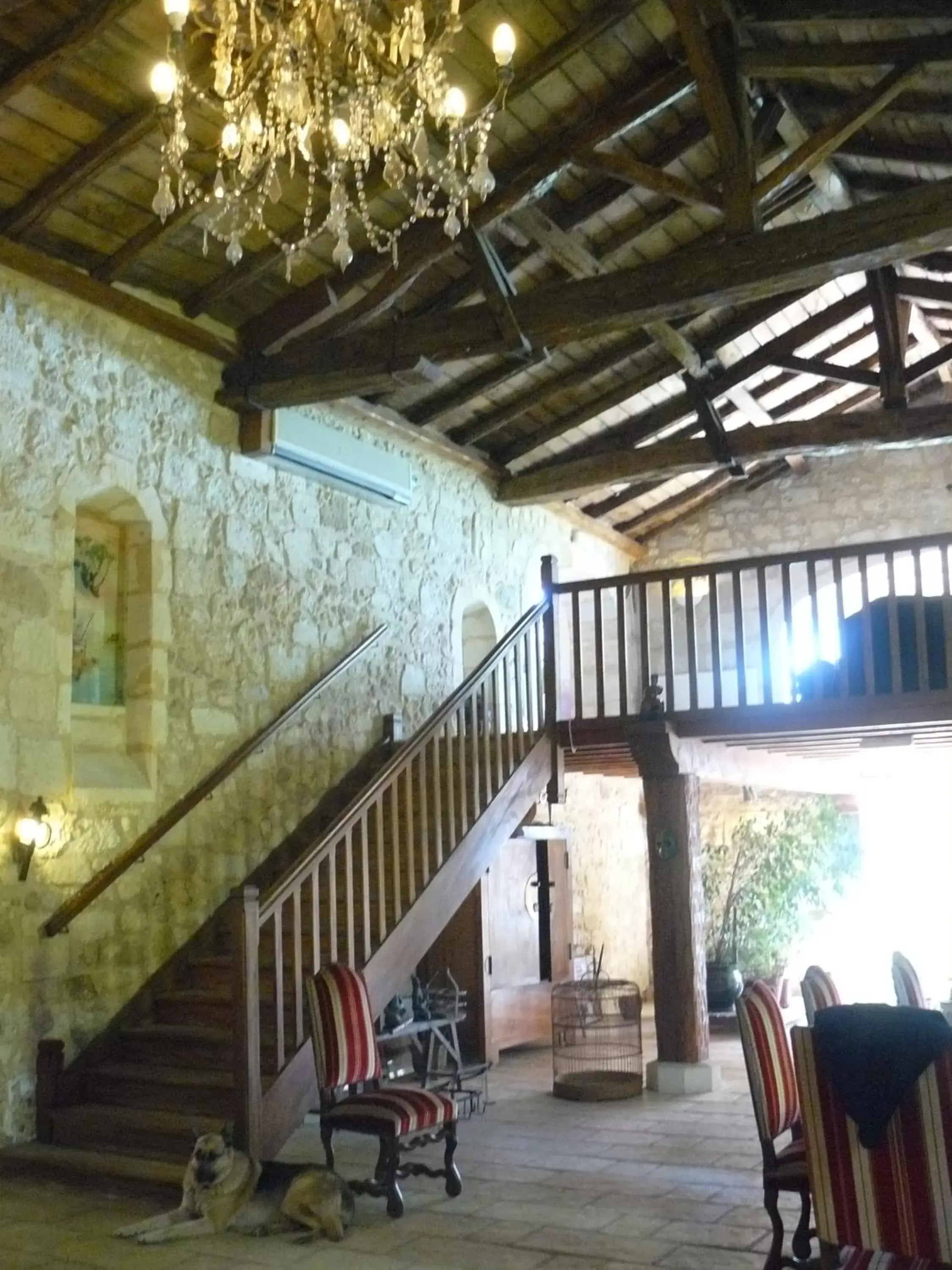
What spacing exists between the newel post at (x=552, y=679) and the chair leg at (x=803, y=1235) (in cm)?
369

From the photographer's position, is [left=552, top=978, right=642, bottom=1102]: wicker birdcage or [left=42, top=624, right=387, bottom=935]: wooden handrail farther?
[left=552, top=978, right=642, bottom=1102]: wicker birdcage

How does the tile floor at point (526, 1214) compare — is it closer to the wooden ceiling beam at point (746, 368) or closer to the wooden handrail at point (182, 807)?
the wooden handrail at point (182, 807)

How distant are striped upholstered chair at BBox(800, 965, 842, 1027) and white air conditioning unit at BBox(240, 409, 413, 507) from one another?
448 cm

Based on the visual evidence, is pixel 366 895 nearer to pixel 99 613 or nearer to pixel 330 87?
pixel 99 613

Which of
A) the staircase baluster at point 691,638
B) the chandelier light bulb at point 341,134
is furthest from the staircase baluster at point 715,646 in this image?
the chandelier light bulb at point 341,134

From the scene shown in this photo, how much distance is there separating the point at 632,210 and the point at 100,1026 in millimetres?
5766

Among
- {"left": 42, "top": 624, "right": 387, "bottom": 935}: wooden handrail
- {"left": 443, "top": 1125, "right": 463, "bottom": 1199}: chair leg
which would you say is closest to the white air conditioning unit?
{"left": 42, "top": 624, "right": 387, "bottom": 935}: wooden handrail

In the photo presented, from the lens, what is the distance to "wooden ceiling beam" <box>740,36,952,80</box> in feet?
19.3

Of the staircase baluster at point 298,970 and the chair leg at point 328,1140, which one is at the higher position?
the staircase baluster at point 298,970

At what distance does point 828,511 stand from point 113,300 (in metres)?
7.95

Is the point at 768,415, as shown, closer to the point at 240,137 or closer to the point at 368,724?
the point at 368,724

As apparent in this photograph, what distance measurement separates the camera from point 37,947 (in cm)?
584

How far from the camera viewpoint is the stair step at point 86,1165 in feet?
16.7

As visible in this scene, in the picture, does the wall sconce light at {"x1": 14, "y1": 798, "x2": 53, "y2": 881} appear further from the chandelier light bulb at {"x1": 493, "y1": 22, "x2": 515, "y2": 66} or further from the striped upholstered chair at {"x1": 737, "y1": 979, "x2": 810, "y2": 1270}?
the chandelier light bulb at {"x1": 493, "y1": 22, "x2": 515, "y2": 66}
